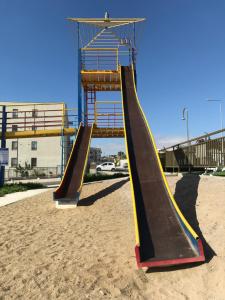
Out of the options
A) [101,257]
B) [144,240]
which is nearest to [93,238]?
[101,257]

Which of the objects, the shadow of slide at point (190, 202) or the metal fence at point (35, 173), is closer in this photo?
the shadow of slide at point (190, 202)

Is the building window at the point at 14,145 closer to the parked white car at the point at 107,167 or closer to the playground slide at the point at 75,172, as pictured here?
the parked white car at the point at 107,167

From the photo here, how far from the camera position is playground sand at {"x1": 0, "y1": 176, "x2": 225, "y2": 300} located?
475cm

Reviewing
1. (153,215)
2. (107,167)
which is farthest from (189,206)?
(107,167)

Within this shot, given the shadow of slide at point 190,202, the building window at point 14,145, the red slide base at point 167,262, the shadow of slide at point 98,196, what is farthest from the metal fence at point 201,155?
the building window at point 14,145

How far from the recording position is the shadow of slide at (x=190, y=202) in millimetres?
6163

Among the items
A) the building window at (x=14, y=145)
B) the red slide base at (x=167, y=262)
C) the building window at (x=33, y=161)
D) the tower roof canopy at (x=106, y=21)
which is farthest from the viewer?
the building window at (x=14, y=145)

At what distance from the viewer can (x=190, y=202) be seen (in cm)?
976

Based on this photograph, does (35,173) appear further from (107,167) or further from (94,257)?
(94,257)

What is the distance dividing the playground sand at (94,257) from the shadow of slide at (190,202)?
35 mm

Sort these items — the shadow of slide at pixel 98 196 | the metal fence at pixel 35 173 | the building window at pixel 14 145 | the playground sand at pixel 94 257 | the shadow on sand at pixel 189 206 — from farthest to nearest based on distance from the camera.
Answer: the building window at pixel 14 145 < the metal fence at pixel 35 173 < the shadow of slide at pixel 98 196 < the shadow on sand at pixel 189 206 < the playground sand at pixel 94 257

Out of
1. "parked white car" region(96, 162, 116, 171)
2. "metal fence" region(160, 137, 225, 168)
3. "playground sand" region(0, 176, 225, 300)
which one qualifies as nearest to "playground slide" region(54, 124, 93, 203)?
"playground sand" region(0, 176, 225, 300)

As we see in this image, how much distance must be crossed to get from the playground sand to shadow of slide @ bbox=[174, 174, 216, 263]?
1.4 inches

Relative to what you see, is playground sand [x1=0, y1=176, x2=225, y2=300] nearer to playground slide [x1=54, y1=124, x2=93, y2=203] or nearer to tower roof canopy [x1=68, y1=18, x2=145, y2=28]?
playground slide [x1=54, y1=124, x2=93, y2=203]
